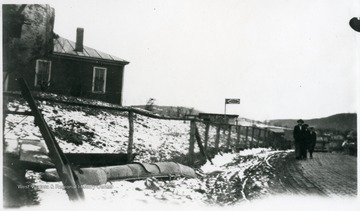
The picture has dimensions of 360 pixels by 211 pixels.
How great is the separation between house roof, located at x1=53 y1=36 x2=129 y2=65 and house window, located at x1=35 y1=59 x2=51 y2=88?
643 millimetres

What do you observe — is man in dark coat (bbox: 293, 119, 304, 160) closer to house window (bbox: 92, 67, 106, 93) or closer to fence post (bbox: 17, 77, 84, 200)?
house window (bbox: 92, 67, 106, 93)

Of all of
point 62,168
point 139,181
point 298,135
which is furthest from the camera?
point 298,135

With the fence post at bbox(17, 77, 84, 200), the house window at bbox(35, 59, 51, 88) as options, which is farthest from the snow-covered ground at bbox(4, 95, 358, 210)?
the house window at bbox(35, 59, 51, 88)

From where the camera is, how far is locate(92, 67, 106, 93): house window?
57.2 feet

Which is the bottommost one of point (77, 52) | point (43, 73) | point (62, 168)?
point (62, 168)

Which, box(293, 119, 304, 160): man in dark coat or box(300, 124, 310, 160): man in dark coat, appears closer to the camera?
box(293, 119, 304, 160): man in dark coat

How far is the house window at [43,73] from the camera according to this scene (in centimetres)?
1460

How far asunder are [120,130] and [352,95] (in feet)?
22.3

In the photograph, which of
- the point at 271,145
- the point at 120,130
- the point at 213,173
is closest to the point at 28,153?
the point at 213,173

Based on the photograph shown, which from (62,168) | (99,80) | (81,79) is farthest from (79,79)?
(62,168)

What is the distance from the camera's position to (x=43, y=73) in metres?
15.1

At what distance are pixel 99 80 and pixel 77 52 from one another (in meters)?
1.76

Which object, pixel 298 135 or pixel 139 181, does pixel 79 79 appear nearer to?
pixel 298 135

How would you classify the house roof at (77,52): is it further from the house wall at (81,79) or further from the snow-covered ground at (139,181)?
the snow-covered ground at (139,181)
